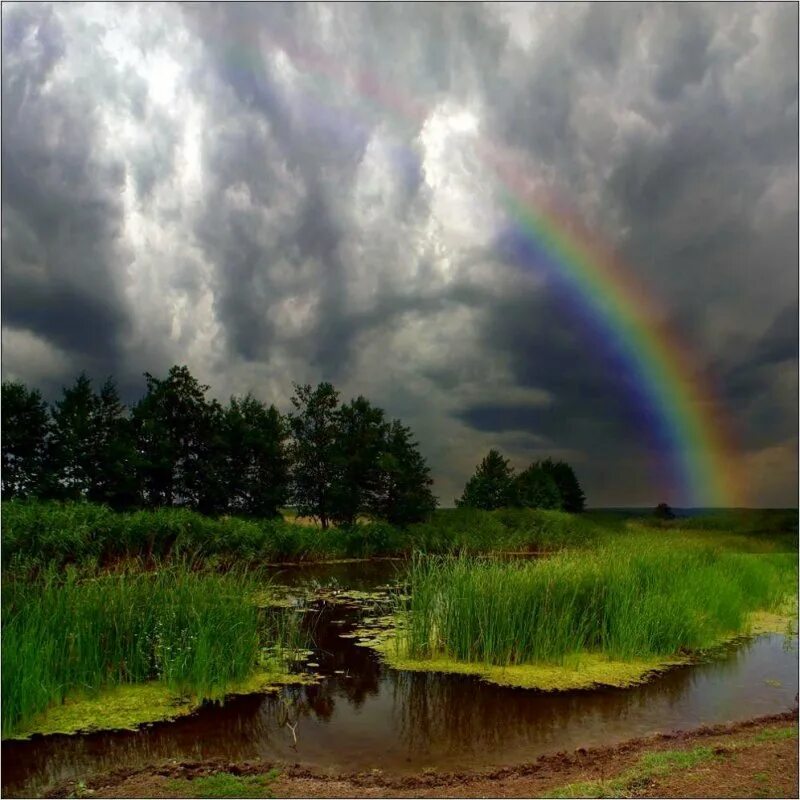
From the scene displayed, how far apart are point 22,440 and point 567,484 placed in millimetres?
43597

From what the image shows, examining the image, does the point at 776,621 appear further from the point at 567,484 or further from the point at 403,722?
the point at 567,484

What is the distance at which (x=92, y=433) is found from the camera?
31734mm

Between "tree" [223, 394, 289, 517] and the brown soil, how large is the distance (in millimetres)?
28978

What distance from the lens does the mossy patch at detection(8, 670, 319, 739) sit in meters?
8.28

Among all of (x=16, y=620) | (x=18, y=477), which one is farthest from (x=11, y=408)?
(x=16, y=620)

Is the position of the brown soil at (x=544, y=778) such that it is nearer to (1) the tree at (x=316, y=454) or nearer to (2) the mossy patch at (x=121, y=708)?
(2) the mossy patch at (x=121, y=708)

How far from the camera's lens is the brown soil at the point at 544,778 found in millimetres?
5957

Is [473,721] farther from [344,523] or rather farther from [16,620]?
[344,523]

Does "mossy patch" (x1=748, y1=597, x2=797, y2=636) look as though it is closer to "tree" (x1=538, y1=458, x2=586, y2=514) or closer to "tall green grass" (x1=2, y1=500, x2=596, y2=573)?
"tall green grass" (x1=2, y1=500, x2=596, y2=573)

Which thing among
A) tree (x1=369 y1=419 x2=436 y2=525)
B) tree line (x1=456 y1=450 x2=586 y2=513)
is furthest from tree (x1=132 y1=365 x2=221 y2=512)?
tree line (x1=456 y1=450 x2=586 y2=513)

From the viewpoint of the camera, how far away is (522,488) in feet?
173

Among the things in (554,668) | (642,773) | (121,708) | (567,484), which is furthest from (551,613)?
(567,484)

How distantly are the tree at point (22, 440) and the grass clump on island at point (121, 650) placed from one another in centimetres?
1946

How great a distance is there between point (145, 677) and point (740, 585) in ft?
45.1
